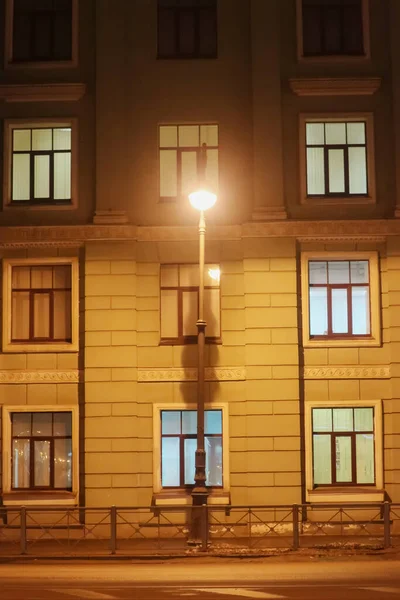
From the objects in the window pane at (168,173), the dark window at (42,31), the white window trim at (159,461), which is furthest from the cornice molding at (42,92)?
the white window trim at (159,461)

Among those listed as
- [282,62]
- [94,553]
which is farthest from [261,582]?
[282,62]

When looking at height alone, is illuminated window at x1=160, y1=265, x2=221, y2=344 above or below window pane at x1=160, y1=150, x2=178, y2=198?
below

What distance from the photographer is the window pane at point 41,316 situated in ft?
85.6

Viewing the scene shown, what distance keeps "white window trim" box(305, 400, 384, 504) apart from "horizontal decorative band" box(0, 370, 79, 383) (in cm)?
618

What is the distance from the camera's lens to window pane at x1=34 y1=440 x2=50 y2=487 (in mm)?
25875

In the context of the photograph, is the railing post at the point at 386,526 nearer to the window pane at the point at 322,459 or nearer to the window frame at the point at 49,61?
the window pane at the point at 322,459

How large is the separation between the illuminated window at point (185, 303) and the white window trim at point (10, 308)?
226cm

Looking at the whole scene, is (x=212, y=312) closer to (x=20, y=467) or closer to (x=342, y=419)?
(x=342, y=419)

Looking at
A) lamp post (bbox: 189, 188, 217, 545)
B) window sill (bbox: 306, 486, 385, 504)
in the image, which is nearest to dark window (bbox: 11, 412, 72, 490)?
lamp post (bbox: 189, 188, 217, 545)

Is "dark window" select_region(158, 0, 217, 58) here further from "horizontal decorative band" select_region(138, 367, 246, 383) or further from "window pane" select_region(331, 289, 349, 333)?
"horizontal decorative band" select_region(138, 367, 246, 383)

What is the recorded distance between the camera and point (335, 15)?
26.4 m

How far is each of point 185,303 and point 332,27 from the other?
8378 millimetres

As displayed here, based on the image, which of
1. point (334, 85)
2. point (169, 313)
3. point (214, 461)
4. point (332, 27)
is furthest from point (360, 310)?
point (332, 27)

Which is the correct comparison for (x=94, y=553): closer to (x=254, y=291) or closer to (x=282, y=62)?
(x=254, y=291)
